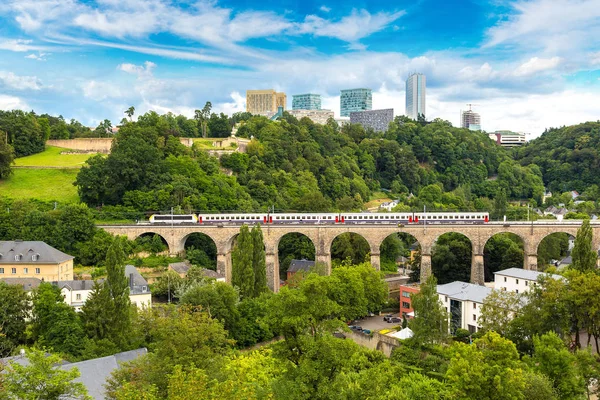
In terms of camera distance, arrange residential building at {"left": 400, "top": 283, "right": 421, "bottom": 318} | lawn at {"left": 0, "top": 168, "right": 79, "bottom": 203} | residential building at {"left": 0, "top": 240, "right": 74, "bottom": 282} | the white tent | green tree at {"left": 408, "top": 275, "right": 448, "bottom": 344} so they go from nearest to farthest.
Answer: green tree at {"left": 408, "top": 275, "right": 448, "bottom": 344}
the white tent
residential building at {"left": 0, "top": 240, "right": 74, "bottom": 282}
residential building at {"left": 400, "top": 283, "right": 421, "bottom": 318}
lawn at {"left": 0, "top": 168, "right": 79, "bottom": 203}

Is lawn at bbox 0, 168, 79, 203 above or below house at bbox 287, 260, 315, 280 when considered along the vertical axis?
above

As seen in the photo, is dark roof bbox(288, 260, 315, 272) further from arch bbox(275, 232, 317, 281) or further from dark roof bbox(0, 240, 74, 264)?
dark roof bbox(0, 240, 74, 264)

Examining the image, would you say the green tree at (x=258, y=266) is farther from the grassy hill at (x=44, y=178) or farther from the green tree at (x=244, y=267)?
the grassy hill at (x=44, y=178)

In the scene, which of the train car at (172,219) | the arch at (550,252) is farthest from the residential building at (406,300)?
the train car at (172,219)

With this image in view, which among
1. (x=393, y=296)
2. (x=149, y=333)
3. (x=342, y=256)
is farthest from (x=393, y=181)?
(x=149, y=333)

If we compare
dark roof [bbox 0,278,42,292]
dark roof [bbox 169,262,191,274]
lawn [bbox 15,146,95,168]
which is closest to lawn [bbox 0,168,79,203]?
lawn [bbox 15,146,95,168]

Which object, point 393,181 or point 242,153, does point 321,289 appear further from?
point 393,181

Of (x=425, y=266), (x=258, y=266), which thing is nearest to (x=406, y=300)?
(x=425, y=266)
